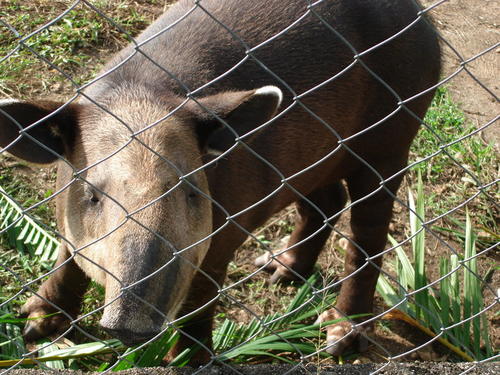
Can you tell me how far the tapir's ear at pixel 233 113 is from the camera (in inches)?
121

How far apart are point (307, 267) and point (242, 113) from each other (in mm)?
2082

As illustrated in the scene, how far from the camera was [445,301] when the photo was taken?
173 inches

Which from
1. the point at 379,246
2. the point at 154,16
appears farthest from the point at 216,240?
the point at 154,16

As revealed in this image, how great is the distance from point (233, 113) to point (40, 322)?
180cm

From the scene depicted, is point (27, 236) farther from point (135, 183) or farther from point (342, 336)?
point (342, 336)

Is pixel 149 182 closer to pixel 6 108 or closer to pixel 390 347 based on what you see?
pixel 6 108

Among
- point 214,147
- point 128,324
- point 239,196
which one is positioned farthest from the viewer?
point 239,196

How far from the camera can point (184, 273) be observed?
2.99 metres

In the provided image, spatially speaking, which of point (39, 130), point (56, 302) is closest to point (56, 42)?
point (56, 302)

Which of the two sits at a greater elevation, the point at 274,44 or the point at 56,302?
the point at 274,44

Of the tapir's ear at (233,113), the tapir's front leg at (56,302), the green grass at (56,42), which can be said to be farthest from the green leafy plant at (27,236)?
the tapir's ear at (233,113)

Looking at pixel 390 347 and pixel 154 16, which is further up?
pixel 154 16

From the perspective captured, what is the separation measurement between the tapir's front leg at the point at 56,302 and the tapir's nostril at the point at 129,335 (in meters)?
1.49

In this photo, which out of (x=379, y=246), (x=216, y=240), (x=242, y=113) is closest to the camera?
(x=242, y=113)
